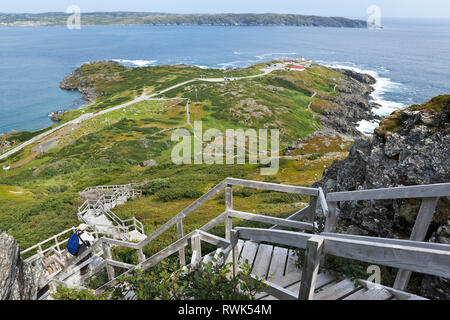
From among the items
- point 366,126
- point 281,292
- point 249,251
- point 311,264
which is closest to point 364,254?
point 311,264

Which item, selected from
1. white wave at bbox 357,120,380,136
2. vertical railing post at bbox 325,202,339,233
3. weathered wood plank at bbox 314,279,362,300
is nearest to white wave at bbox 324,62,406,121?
white wave at bbox 357,120,380,136

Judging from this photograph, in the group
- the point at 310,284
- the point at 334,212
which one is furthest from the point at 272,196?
the point at 310,284

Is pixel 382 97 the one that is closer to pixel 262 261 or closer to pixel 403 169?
pixel 403 169

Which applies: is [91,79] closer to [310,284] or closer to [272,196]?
[272,196]

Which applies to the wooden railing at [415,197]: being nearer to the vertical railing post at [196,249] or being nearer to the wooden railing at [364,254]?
the wooden railing at [364,254]

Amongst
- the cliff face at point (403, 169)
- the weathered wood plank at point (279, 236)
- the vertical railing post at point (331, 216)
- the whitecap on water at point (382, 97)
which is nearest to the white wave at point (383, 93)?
the whitecap on water at point (382, 97)
